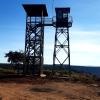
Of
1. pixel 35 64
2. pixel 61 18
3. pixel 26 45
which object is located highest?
pixel 61 18

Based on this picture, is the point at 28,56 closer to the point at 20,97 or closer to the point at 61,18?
the point at 61,18

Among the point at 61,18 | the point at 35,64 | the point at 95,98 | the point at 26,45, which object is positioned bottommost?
the point at 95,98

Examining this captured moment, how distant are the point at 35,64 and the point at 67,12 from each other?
11.7 meters

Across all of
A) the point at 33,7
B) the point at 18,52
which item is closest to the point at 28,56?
the point at 33,7

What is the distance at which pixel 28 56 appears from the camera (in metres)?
51.4

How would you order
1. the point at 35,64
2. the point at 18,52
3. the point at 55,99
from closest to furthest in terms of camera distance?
the point at 55,99, the point at 35,64, the point at 18,52

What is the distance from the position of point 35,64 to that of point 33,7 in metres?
10.6

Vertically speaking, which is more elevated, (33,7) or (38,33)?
(33,7)

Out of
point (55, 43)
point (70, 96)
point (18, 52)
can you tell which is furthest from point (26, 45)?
point (70, 96)

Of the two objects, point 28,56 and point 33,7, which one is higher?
point 33,7

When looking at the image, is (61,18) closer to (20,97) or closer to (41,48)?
(41,48)

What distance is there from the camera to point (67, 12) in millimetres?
54219

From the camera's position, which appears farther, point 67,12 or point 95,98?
point 67,12

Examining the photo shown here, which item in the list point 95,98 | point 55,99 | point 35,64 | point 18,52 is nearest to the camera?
point 55,99
